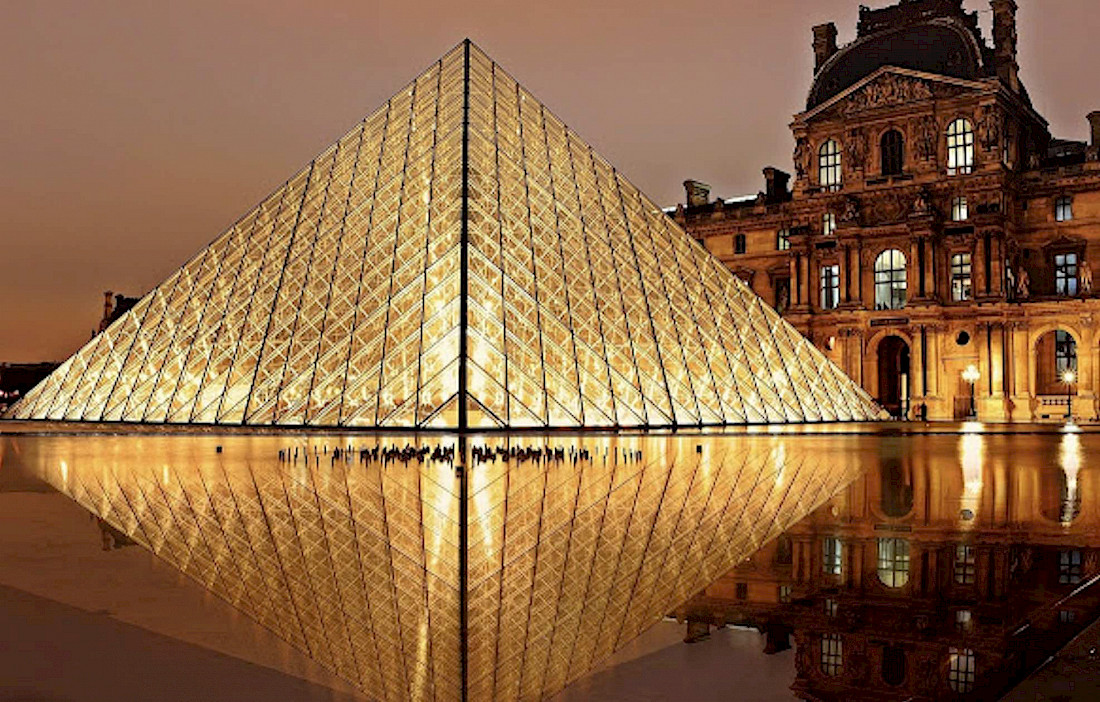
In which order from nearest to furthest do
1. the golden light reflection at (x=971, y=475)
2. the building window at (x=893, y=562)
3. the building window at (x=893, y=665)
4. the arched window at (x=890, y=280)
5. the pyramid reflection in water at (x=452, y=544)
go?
1. the building window at (x=893, y=665)
2. the pyramid reflection in water at (x=452, y=544)
3. the building window at (x=893, y=562)
4. the golden light reflection at (x=971, y=475)
5. the arched window at (x=890, y=280)

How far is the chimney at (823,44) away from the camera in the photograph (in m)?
53.4

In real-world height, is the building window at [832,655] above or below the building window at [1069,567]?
below

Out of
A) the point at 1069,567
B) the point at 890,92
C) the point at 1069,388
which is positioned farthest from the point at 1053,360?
the point at 1069,567

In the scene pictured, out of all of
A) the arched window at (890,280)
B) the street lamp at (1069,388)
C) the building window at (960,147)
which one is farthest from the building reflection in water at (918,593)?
the arched window at (890,280)

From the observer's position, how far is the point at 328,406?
2261 cm

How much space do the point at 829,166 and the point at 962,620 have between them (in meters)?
48.1

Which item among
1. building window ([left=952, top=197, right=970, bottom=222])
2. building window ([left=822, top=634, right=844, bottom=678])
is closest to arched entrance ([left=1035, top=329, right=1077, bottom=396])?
building window ([left=952, top=197, right=970, bottom=222])

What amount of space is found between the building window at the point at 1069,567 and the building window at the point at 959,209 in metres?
42.6

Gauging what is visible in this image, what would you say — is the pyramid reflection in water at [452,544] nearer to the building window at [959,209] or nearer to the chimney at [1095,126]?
the building window at [959,209]

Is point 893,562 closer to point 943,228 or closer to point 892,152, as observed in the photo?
point 943,228

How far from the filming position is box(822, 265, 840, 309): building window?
164 feet

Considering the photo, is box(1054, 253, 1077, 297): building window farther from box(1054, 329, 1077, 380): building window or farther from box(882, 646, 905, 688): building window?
box(882, 646, 905, 688): building window

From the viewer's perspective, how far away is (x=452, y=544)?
22.6ft

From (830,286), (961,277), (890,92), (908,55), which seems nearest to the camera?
(961,277)
